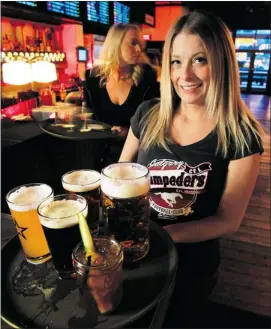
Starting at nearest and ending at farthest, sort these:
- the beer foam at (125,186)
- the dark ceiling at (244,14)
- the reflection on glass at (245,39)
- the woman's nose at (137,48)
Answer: the beer foam at (125,186) → the woman's nose at (137,48) → the dark ceiling at (244,14) → the reflection on glass at (245,39)

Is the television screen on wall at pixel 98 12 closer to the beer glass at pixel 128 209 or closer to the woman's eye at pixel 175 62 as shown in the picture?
Answer: the woman's eye at pixel 175 62

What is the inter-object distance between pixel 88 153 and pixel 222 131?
2355 millimetres

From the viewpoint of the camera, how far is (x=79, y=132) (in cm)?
285

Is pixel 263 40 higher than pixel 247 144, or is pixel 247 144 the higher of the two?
pixel 263 40

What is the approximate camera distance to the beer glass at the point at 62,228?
75 centimetres

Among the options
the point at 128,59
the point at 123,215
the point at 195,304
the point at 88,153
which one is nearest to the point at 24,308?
the point at 123,215

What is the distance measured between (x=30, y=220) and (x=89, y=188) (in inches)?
7.5

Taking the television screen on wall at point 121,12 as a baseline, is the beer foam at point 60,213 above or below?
below

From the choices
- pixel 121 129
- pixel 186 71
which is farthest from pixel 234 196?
pixel 121 129

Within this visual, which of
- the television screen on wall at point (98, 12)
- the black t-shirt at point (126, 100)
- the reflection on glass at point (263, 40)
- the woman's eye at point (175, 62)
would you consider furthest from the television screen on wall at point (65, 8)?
the reflection on glass at point (263, 40)

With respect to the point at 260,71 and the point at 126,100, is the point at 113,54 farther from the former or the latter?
the point at 260,71

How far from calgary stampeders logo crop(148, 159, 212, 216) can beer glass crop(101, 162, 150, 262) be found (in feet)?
1.15

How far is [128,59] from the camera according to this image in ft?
9.21

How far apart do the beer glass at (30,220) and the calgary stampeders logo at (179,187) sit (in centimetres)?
50
